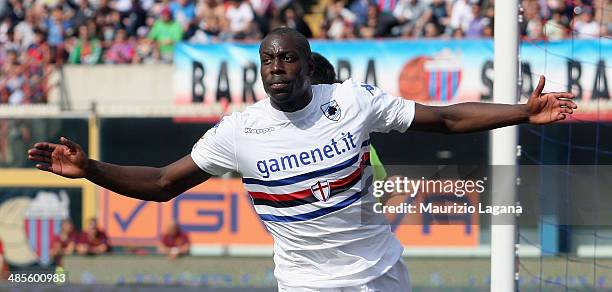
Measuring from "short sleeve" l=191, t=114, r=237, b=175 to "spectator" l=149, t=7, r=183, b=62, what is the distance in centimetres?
1128

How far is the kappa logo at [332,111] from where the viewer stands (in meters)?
4.66

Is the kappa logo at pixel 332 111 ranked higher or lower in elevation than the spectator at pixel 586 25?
lower

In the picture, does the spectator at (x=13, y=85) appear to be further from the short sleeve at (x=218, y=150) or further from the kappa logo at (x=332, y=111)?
the kappa logo at (x=332, y=111)

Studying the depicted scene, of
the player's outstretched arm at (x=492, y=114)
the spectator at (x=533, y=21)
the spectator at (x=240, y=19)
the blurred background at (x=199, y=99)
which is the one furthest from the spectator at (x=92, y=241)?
the player's outstretched arm at (x=492, y=114)

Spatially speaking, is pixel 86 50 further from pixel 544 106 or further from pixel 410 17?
pixel 544 106

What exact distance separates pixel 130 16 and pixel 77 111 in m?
2.70

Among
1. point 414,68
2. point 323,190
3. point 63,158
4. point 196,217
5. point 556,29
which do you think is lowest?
point 196,217

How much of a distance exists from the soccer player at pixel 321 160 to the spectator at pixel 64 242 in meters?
9.72

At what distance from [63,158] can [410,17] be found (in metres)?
11.1

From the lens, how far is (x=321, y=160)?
461cm

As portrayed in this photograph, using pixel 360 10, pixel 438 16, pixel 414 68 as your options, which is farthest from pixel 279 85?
pixel 360 10

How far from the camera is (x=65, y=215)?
48.8 feet

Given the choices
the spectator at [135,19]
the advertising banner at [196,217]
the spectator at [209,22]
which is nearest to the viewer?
the advertising banner at [196,217]

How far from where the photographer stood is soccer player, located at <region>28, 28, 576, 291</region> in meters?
4.62
